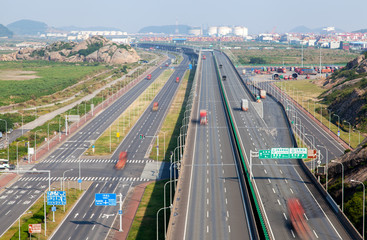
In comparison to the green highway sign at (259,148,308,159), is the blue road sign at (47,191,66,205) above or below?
below

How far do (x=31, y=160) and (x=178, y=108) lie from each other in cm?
7787

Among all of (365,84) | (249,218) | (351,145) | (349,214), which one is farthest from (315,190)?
(365,84)

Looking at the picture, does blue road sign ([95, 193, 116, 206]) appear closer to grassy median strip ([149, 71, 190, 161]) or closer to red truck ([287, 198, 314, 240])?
red truck ([287, 198, 314, 240])

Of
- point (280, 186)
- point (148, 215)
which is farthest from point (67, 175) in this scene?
point (280, 186)

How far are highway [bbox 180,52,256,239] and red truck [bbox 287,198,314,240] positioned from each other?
20.7 ft

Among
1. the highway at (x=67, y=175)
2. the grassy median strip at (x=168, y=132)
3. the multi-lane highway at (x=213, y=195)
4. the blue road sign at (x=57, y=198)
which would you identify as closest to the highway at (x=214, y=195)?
the multi-lane highway at (x=213, y=195)

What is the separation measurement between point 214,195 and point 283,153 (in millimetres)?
16987

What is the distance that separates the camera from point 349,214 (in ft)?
245

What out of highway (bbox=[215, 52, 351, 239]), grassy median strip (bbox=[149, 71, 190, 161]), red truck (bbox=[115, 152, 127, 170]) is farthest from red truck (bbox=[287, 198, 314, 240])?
red truck (bbox=[115, 152, 127, 170])

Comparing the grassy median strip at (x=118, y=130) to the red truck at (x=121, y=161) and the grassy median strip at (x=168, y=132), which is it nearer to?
the red truck at (x=121, y=161)

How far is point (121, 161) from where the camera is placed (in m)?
115

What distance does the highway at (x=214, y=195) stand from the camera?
219 ft

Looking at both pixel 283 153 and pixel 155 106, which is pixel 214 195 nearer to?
pixel 283 153

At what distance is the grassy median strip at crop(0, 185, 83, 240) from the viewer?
245 ft
